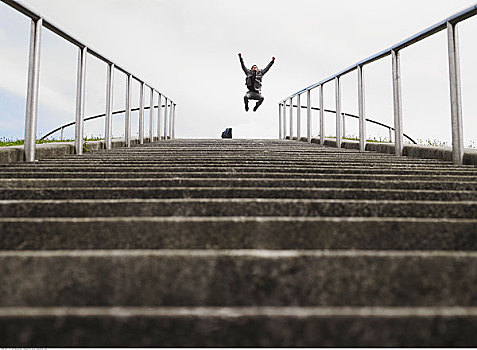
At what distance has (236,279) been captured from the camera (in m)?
1.49

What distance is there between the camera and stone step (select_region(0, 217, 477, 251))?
73.0 inches

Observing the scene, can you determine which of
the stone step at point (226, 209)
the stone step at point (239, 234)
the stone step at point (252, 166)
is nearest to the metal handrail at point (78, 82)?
the stone step at point (252, 166)

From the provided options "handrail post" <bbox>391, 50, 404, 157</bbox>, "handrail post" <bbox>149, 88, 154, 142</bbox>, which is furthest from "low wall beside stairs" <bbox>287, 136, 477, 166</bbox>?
"handrail post" <bbox>149, 88, 154, 142</bbox>

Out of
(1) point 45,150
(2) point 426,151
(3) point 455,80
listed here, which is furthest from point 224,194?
(2) point 426,151

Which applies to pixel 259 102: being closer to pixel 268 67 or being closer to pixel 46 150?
pixel 268 67

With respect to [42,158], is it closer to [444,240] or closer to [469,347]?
[444,240]

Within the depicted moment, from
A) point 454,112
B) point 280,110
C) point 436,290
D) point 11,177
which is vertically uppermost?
point 280,110

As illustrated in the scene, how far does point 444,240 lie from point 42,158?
3.96 metres

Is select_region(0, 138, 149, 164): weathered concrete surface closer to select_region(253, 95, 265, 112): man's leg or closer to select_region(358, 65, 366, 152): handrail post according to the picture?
select_region(358, 65, 366, 152): handrail post

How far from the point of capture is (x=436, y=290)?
4.87 feet

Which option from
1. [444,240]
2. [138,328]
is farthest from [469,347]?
[138,328]

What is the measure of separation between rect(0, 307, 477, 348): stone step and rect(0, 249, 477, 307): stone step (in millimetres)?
127

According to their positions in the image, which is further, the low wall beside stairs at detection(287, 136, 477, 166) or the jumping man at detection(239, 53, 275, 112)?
the jumping man at detection(239, 53, 275, 112)

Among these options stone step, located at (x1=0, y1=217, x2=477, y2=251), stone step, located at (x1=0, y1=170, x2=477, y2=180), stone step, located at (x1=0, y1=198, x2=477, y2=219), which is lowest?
stone step, located at (x1=0, y1=217, x2=477, y2=251)
